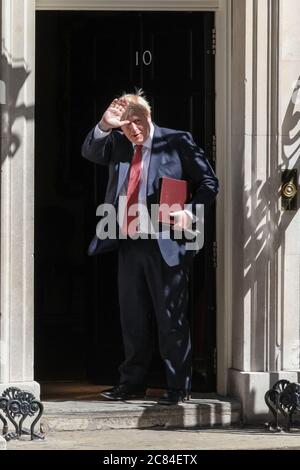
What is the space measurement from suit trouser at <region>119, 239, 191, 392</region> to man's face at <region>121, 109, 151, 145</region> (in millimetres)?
802

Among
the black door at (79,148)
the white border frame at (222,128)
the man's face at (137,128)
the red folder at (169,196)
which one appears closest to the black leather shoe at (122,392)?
the black door at (79,148)

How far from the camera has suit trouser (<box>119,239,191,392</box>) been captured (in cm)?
1255

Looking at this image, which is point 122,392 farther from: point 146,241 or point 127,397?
point 146,241

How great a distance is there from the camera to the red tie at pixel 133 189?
1254cm

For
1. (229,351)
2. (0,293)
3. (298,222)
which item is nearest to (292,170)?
(298,222)

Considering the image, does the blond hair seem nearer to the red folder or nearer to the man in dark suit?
the man in dark suit

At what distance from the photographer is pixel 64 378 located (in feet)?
45.5

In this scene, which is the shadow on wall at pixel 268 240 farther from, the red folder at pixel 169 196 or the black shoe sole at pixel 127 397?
the black shoe sole at pixel 127 397

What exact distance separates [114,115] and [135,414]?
234cm

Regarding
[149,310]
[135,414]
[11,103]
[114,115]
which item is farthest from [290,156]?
[135,414]

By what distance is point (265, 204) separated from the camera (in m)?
12.5

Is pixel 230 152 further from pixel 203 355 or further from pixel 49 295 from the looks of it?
pixel 49 295

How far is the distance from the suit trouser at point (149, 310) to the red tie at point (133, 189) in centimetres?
12
